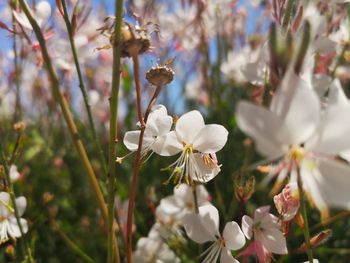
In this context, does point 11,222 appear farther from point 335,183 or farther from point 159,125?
point 335,183

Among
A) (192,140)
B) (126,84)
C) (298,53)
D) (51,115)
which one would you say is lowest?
(51,115)

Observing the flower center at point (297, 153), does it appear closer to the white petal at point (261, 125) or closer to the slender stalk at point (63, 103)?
the white petal at point (261, 125)

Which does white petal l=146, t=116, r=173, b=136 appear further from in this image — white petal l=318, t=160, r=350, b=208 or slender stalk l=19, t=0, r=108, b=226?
white petal l=318, t=160, r=350, b=208

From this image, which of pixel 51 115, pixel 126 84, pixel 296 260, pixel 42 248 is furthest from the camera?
pixel 51 115

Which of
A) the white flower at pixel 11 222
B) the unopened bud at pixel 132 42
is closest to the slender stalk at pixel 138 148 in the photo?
the unopened bud at pixel 132 42

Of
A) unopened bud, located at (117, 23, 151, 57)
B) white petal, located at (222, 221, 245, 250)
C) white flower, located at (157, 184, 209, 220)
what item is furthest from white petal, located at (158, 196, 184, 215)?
unopened bud, located at (117, 23, 151, 57)

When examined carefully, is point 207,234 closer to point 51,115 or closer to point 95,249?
point 95,249

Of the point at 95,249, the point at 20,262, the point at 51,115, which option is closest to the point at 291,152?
the point at 20,262
